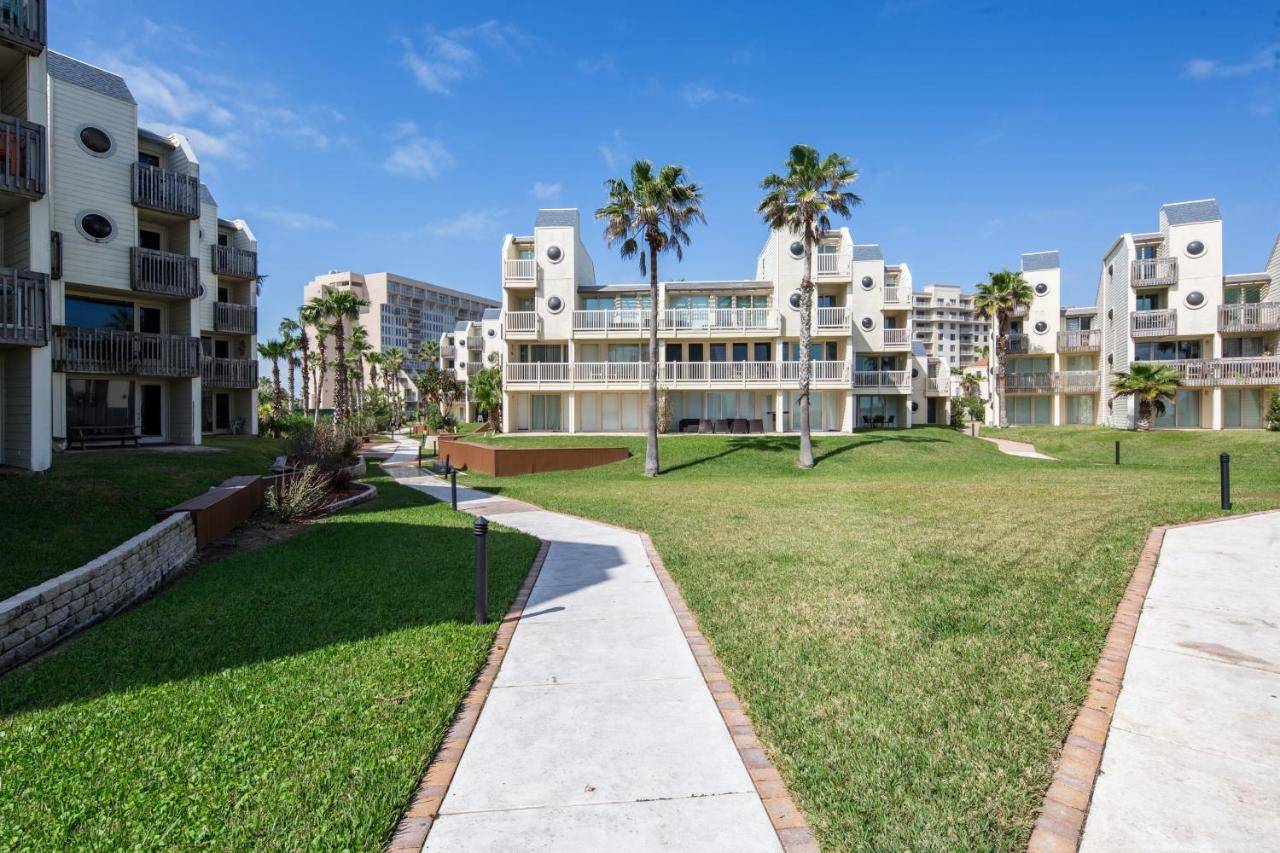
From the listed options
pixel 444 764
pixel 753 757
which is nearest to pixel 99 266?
pixel 444 764

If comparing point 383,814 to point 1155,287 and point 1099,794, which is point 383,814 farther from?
point 1155,287

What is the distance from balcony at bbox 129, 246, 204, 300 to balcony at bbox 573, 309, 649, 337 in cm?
1692

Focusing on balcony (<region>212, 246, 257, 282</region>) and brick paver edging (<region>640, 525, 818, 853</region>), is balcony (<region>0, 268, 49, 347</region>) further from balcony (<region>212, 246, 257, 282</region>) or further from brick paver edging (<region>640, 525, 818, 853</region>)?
balcony (<region>212, 246, 257, 282</region>)

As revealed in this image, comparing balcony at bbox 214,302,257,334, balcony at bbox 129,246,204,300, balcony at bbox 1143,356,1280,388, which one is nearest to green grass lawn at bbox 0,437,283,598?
balcony at bbox 129,246,204,300

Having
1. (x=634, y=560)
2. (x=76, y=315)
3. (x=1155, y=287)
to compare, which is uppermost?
(x=1155, y=287)

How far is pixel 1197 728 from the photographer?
385 centimetres

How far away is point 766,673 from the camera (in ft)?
15.7

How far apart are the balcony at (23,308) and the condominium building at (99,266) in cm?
9

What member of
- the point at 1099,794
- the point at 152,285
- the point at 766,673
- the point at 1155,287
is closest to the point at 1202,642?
the point at 1099,794

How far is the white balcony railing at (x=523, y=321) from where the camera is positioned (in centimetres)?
3278

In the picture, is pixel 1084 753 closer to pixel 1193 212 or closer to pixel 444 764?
pixel 444 764

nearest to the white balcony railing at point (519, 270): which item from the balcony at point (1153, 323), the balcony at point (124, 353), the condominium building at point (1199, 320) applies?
the balcony at point (124, 353)

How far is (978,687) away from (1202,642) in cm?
244

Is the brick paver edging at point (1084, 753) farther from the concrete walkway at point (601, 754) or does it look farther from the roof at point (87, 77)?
the roof at point (87, 77)
